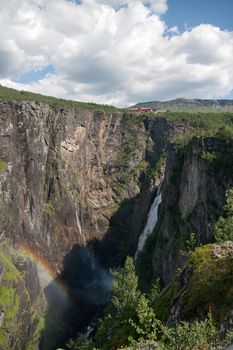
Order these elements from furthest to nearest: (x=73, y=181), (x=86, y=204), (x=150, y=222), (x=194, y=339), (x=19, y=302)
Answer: (x=86, y=204)
(x=73, y=181)
(x=150, y=222)
(x=19, y=302)
(x=194, y=339)

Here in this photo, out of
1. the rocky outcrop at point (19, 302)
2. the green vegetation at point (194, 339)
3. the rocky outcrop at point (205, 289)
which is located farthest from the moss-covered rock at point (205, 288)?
the rocky outcrop at point (19, 302)

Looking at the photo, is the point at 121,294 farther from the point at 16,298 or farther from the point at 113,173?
the point at 113,173

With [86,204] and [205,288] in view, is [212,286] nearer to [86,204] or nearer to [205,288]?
[205,288]

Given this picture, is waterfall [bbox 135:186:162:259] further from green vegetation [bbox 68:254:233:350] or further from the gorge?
green vegetation [bbox 68:254:233:350]

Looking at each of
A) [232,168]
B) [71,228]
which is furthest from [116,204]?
[232,168]

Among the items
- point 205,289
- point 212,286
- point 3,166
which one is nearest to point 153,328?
point 205,289
